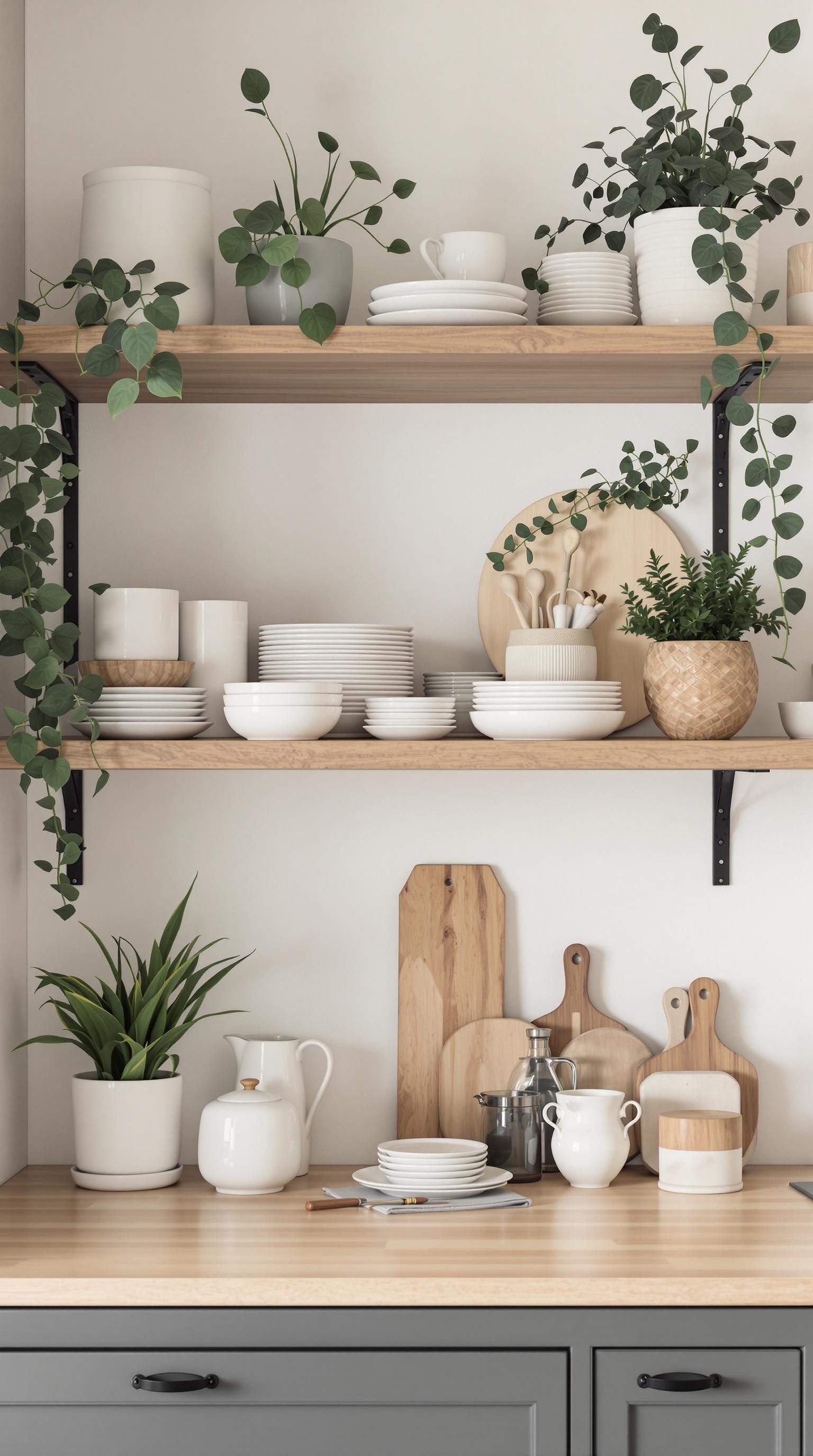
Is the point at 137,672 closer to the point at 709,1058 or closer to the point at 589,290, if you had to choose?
the point at 589,290

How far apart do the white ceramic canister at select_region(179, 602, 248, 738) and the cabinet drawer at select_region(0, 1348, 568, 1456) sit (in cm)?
91

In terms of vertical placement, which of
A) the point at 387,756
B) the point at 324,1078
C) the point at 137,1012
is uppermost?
the point at 387,756

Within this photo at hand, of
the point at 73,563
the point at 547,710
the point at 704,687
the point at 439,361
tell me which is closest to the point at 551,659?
the point at 547,710

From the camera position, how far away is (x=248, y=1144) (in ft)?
6.31

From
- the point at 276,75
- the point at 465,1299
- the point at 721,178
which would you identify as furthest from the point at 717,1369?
the point at 276,75

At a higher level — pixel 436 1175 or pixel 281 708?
pixel 281 708

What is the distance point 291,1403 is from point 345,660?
0.97m

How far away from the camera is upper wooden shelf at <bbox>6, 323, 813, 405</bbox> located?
6.17 feet

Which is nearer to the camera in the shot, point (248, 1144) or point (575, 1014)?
point (248, 1144)

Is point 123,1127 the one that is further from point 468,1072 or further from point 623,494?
point 623,494

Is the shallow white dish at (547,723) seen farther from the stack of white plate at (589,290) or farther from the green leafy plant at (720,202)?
the stack of white plate at (589,290)

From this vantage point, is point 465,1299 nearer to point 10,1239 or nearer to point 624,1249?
point 624,1249

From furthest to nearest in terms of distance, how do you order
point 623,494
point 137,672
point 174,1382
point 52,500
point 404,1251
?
point 623,494
point 137,672
point 52,500
point 404,1251
point 174,1382

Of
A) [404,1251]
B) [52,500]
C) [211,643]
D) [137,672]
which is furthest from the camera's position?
[211,643]
